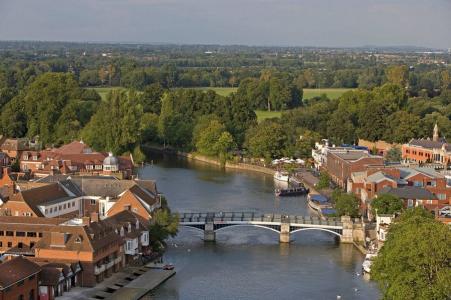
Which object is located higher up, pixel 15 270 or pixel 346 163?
pixel 15 270

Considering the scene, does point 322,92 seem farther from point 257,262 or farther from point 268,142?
point 257,262

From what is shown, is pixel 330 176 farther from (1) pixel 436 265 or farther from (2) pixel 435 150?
(1) pixel 436 265

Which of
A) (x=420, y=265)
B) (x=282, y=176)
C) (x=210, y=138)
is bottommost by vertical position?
(x=282, y=176)

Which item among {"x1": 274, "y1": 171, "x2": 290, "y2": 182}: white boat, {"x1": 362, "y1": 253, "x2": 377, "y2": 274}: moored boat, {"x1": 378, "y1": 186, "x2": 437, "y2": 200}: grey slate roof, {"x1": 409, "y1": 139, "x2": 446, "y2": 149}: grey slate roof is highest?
{"x1": 378, "y1": 186, "x2": 437, "y2": 200}: grey slate roof

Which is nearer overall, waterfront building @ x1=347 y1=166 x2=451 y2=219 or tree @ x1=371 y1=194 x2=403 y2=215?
tree @ x1=371 y1=194 x2=403 y2=215

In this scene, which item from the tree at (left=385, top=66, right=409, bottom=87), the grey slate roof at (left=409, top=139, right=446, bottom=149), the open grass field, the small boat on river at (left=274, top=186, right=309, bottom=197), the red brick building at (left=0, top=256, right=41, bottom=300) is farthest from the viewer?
the open grass field

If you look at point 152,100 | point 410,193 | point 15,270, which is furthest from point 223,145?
point 15,270

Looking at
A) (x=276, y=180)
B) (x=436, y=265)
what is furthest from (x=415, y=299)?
(x=276, y=180)

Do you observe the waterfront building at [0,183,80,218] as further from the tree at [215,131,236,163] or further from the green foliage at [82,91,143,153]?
the tree at [215,131,236,163]

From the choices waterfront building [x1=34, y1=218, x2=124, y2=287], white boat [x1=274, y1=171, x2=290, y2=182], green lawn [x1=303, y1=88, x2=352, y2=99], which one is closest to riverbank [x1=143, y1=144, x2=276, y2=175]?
white boat [x1=274, y1=171, x2=290, y2=182]
